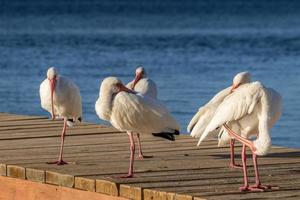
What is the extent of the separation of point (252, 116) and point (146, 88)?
265 cm

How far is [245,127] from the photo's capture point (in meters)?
11.0

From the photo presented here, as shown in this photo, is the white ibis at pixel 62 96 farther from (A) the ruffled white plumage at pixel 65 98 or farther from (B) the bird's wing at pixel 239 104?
(B) the bird's wing at pixel 239 104

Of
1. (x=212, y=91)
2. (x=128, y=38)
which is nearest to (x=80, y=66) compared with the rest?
(x=212, y=91)

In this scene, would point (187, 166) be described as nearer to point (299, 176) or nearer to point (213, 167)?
point (213, 167)

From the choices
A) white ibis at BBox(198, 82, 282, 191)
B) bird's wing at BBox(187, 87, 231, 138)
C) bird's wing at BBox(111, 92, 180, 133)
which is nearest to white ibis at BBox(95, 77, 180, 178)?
bird's wing at BBox(111, 92, 180, 133)

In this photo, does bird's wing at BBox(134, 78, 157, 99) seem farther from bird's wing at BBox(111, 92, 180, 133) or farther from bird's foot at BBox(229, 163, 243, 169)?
bird's foot at BBox(229, 163, 243, 169)

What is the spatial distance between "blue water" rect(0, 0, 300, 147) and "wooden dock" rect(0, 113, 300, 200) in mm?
7279

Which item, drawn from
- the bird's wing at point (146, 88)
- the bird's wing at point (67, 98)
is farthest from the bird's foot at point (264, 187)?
the bird's wing at point (67, 98)

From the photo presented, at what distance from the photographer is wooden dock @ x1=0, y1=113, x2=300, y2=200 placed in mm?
10312

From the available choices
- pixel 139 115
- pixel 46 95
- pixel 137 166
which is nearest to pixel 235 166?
pixel 137 166

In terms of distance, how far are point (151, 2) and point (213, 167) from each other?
142841mm

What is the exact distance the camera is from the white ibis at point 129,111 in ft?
37.1

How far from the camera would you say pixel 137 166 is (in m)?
11.6

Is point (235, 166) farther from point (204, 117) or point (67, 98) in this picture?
point (67, 98)
